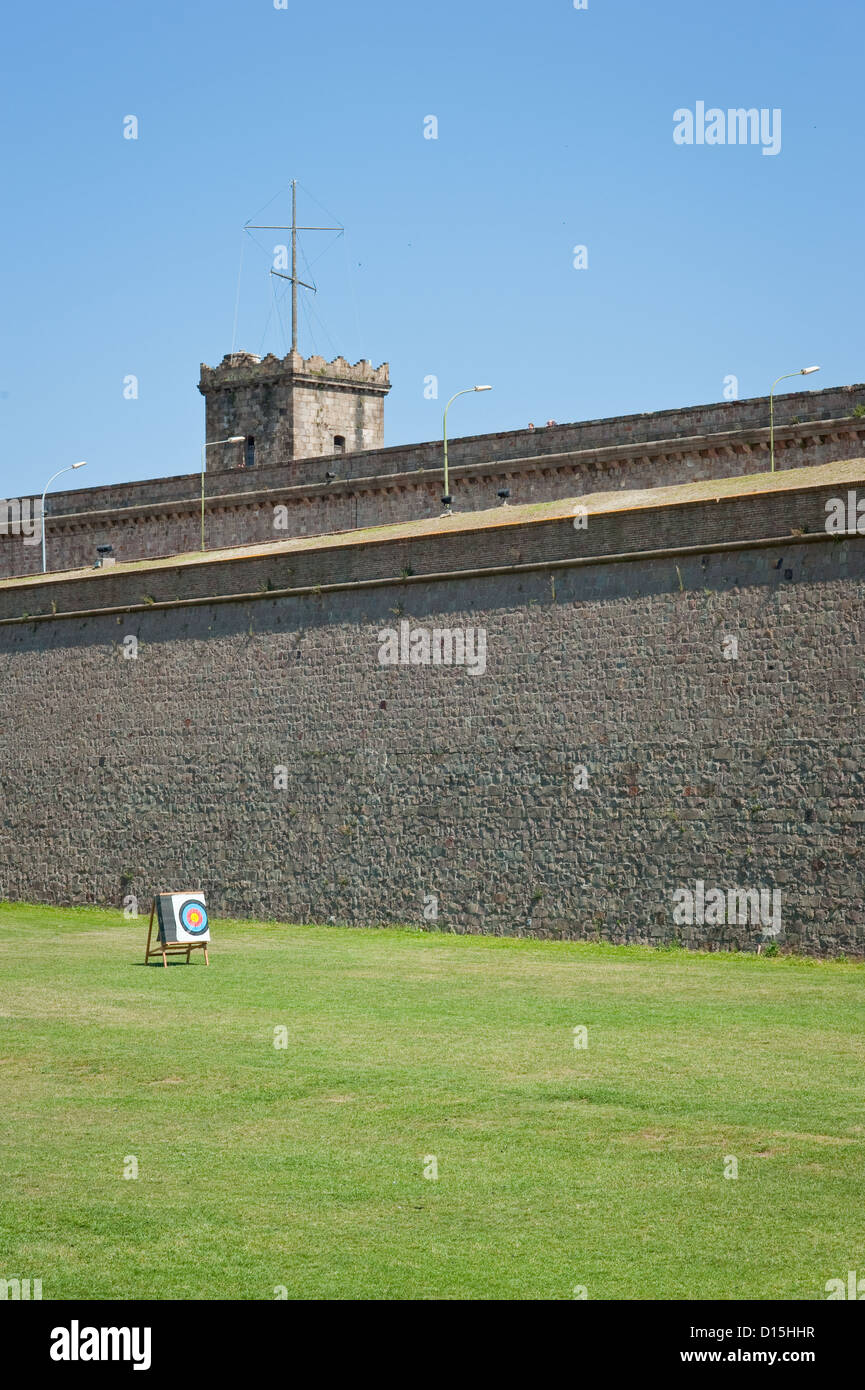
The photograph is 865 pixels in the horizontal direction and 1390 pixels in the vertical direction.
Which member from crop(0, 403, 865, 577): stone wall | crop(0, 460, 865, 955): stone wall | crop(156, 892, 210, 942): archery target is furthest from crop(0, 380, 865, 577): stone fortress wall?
crop(156, 892, 210, 942): archery target

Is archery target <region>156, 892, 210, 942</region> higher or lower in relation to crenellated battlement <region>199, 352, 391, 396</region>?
lower

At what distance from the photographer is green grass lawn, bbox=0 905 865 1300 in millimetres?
8094

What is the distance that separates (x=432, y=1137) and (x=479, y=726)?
14703mm

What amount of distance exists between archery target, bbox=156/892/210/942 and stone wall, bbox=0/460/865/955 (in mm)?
5201

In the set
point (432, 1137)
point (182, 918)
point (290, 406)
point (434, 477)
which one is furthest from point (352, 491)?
point (432, 1137)

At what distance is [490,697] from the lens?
82.9 ft

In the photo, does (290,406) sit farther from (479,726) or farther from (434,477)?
(479,726)

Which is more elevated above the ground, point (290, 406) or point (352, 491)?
point (290, 406)

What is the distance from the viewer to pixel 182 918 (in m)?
21.1

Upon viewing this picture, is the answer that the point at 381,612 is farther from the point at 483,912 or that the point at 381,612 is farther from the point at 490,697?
the point at 483,912

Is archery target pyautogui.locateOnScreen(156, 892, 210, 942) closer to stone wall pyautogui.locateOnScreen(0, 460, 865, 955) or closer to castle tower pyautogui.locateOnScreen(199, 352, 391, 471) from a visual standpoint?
stone wall pyautogui.locateOnScreen(0, 460, 865, 955)

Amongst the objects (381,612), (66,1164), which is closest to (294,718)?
(381,612)
